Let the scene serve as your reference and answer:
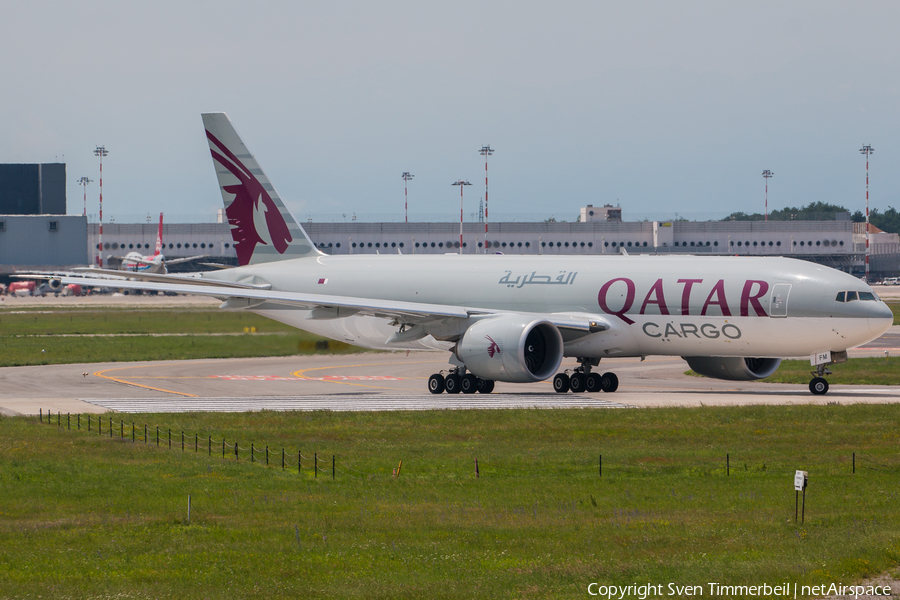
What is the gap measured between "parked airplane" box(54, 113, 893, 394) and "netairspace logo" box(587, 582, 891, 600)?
25561mm

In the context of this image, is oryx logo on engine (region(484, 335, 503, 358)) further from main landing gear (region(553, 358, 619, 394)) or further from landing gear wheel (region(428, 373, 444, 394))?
main landing gear (region(553, 358, 619, 394))

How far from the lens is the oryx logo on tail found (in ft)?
172

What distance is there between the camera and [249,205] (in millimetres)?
52688

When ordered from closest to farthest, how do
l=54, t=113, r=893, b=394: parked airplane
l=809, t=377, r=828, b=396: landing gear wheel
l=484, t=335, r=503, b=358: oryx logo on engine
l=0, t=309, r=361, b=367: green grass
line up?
l=54, t=113, r=893, b=394: parked airplane < l=484, t=335, r=503, b=358: oryx logo on engine < l=809, t=377, r=828, b=396: landing gear wheel < l=0, t=309, r=361, b=367: green grass

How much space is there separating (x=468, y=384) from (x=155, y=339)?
127ft

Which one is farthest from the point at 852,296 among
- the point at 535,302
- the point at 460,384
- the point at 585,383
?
the point at 460,384

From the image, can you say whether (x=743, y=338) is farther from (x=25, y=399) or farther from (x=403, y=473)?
(x=25, y=399)

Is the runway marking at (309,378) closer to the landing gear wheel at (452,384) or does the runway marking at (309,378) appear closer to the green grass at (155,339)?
the green grass at (155,339)

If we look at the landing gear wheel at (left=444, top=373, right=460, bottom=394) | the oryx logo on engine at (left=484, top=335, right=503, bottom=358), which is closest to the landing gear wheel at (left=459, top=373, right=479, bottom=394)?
the landing gear wheel at (left=444, top=373, right=460, bottom=394)

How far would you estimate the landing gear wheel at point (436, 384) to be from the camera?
4534cm

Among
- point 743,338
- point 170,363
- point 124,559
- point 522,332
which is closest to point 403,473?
point 124,559

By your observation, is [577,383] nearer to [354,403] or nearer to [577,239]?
[354,403]

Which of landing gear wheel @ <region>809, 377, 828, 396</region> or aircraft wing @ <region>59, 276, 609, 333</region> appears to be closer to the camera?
landing gear wheel @ <region>809, 377, 828, 396</region>

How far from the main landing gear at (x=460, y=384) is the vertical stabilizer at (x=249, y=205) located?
1120 cm
